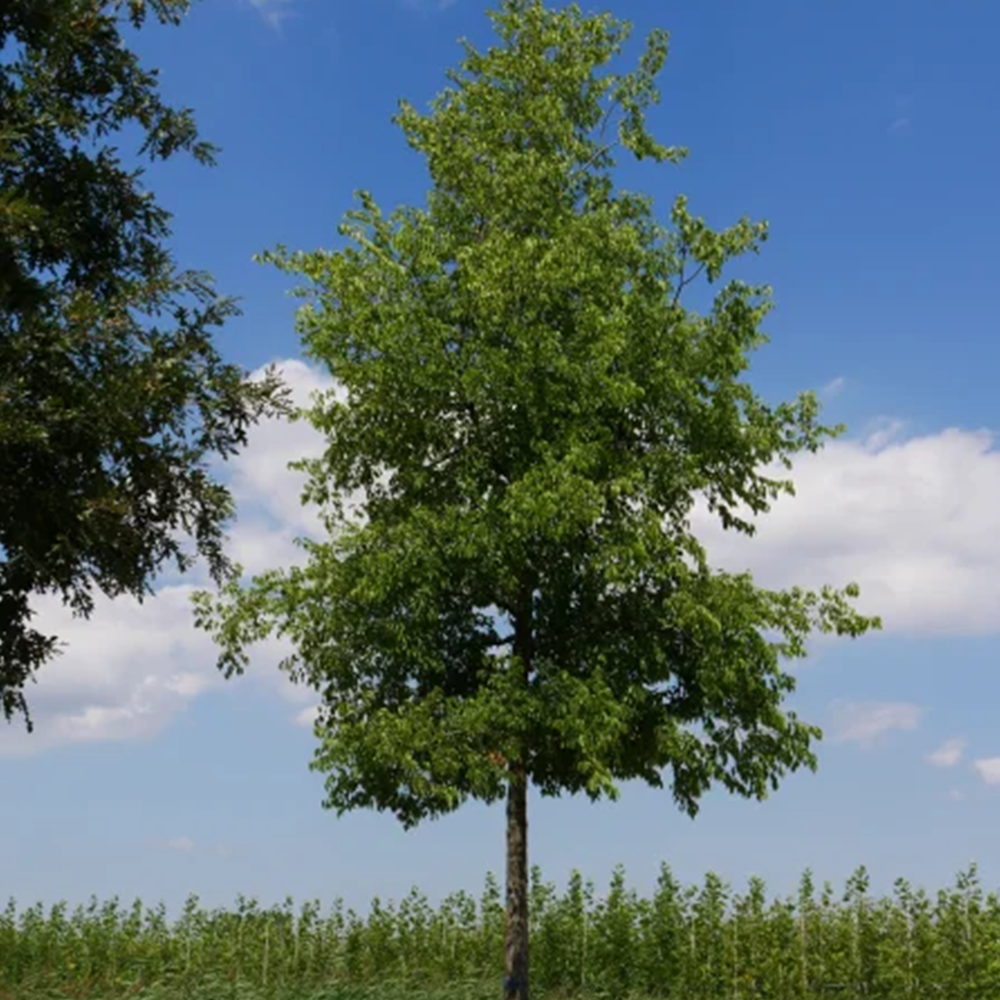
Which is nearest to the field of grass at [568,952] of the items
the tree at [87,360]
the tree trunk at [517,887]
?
the tree trunk at [517,887]

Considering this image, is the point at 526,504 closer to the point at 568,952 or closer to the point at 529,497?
the point at 529,497

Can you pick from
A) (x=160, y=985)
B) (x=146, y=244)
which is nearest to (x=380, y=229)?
(x=146, y=244)

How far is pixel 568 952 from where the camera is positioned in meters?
24.3

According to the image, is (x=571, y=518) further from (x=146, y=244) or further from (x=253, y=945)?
(x=253, y=945)

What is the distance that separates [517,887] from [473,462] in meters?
6.69

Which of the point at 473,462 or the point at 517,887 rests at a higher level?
the point at 473,462

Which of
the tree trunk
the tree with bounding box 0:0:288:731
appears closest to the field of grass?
the tree trunk

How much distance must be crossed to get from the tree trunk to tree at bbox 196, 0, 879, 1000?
0.04 meters

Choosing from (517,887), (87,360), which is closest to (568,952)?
(517,887)

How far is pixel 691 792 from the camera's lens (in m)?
20.7

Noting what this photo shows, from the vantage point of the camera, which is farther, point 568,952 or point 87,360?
point 568,952

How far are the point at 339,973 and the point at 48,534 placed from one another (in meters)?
11.3

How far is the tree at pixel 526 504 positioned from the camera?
63.8 ft

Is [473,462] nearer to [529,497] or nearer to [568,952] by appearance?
[529,497]
